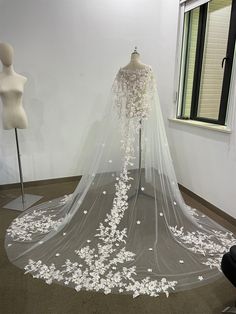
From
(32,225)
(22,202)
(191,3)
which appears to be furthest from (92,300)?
(191,3)

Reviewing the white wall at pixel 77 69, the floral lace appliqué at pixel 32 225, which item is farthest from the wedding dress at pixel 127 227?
the white wall at pixel 77 69

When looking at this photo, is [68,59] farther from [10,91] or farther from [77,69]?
[10,91]

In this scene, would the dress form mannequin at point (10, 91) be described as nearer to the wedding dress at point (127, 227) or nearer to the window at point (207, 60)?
the wedding dress at point (127, 227)

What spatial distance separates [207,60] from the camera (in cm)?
286

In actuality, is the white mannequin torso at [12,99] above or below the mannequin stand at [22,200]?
above

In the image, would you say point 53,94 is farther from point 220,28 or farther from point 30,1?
point 220,28

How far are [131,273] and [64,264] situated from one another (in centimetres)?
53

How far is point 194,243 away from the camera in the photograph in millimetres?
2027

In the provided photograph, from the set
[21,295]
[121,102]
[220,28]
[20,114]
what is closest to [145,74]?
[121,102]

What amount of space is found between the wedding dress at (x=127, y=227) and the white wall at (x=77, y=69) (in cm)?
80

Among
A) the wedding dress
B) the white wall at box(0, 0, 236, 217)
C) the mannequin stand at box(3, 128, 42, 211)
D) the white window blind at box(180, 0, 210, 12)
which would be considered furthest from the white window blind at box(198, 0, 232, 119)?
the mannequin stand at box(3, 128, 42, 211)

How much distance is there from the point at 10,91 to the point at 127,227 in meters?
1.86

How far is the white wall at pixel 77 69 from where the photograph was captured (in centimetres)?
286

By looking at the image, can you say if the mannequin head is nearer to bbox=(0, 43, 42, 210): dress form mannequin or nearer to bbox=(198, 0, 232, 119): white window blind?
bbox=(0, 43, 42, 210): dress form mannequin
